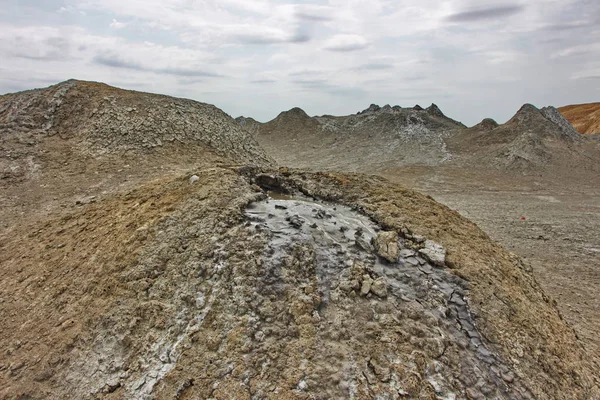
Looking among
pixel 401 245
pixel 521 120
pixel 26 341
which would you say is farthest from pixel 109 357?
pixel 521 120

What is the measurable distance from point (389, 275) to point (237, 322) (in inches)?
94.0

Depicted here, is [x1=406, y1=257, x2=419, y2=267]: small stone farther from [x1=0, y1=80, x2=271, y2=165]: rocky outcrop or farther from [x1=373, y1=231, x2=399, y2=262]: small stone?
[x1=0, y1=80, x2=271, y2=165]: rocky outcrop

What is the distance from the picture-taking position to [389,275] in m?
5.67

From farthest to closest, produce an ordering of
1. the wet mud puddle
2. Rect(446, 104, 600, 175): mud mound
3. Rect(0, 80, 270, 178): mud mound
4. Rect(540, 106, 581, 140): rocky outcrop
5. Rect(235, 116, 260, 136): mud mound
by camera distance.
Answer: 1. Rect(235, 116, 260, 136): mud mound
2. Rect(540, 106, 581, 140): rocky outcrop
3. Rect(446, 104, 600, 175): mud mound
4. Rect(0, 80, 270, 178): mud mound
5. the wet mud puddle

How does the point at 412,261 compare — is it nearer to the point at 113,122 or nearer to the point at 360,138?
the point at 113,122

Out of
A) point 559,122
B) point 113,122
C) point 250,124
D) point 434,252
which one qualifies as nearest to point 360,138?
point 559,122

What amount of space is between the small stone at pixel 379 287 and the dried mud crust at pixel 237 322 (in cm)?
8

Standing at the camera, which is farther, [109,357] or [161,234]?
[161,234]

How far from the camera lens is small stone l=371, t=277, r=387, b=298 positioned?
5.26 metres

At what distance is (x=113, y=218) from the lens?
25.8 ft

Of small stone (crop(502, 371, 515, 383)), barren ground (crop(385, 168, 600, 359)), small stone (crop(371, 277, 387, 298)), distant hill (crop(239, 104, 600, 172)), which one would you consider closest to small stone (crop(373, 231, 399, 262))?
small stone (crop(371, 277, 387, 298))

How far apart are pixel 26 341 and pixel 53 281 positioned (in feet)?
4.26

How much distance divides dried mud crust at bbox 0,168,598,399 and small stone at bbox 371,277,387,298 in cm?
8

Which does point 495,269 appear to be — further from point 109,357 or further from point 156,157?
point 156,157
